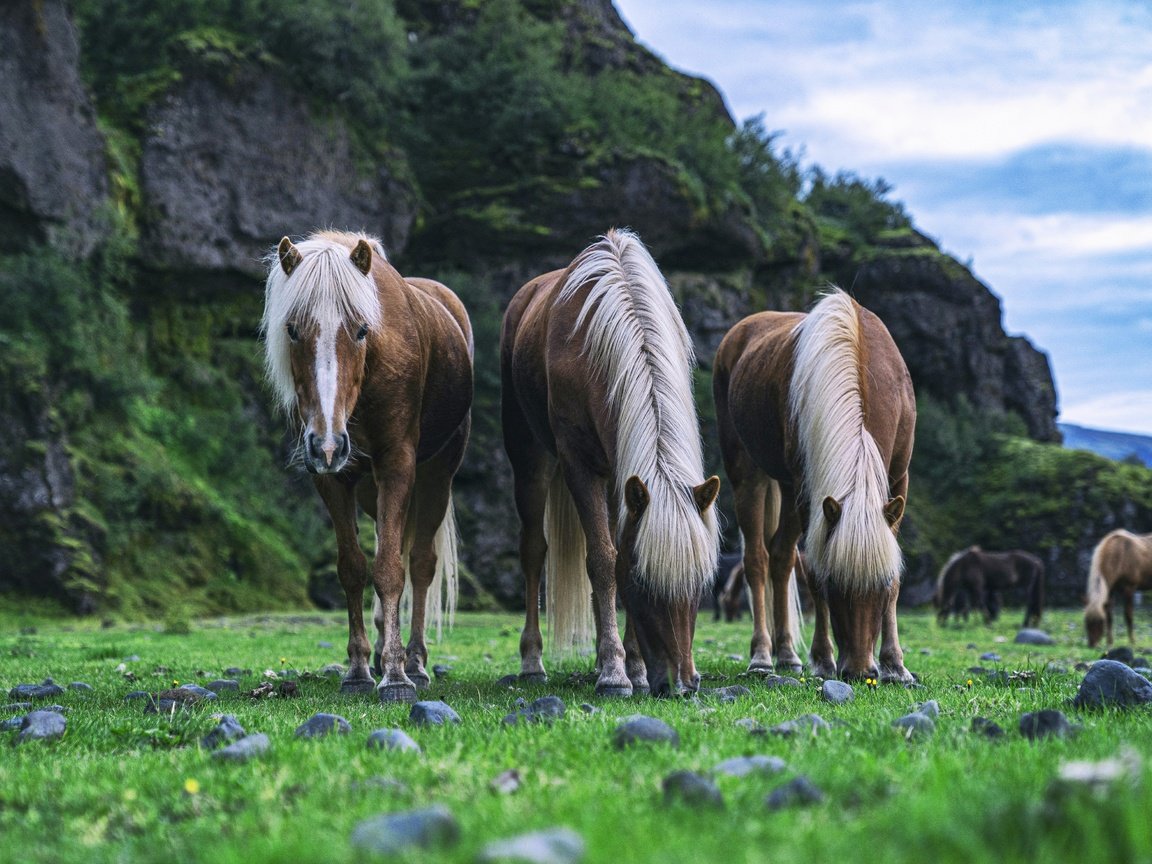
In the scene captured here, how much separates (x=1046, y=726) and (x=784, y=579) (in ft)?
16.7

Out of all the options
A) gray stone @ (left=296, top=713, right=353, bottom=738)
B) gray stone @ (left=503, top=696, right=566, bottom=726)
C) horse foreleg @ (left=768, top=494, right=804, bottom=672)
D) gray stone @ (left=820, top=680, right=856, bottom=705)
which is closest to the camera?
gray stone @ (left=296, top=713, right=353, bottom=738)

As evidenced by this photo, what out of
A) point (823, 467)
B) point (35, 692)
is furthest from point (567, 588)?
point (35, 692)

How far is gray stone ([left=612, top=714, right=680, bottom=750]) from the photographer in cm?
312

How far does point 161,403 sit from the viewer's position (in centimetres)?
2388

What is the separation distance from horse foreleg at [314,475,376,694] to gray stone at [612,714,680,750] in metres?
3.48

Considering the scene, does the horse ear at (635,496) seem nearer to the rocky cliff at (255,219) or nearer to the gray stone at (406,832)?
the gray stone at (406,832)

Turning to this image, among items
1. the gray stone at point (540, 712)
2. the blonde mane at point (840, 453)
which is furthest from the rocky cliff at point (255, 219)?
the gray stone at point (540, 712)

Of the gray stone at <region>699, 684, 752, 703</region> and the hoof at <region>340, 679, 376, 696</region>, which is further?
the hoof at <region>340, 679, 376, 696</region>

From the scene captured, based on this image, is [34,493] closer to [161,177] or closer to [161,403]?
[161,403]

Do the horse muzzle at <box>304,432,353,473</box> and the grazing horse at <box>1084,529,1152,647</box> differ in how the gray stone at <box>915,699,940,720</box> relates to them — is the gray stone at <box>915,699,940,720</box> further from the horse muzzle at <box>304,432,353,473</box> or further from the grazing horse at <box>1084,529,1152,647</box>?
the grazing horse at <box>1084,529,1152,647</box>

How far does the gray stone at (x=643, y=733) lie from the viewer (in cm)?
312

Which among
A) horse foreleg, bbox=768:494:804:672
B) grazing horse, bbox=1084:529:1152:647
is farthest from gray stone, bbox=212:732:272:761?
grazing horse, bbox=1084:529:1152:647

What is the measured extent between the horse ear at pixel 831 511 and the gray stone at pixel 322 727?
318 cm

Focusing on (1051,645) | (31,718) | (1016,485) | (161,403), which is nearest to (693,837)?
(31,718)
